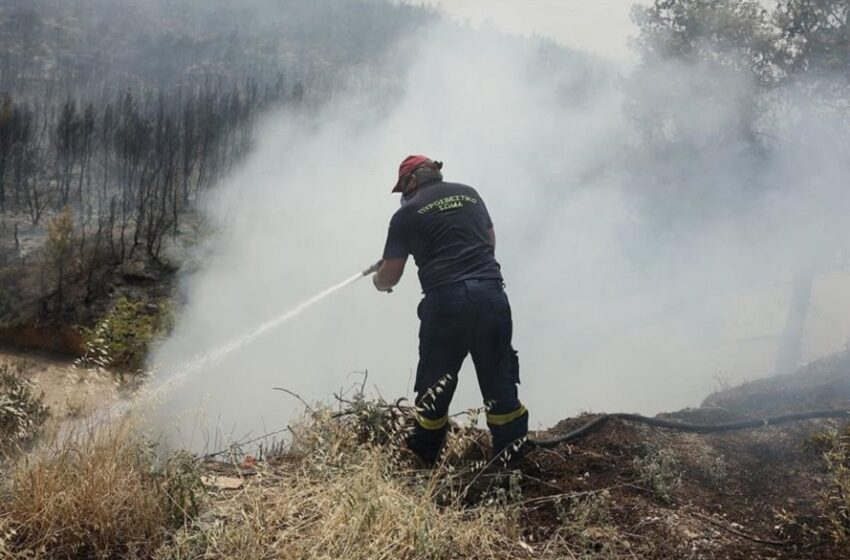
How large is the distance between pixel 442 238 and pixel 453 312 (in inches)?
16.9

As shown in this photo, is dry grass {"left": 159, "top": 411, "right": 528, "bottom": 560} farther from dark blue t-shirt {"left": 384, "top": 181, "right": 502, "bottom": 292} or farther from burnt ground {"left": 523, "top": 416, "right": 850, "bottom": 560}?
dark blue t-shirt {"left": 384, "top": 181, "right": 502, "bottom": 292}

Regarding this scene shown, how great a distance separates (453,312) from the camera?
3.13 meters

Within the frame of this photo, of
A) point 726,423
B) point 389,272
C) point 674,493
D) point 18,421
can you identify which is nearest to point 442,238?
point 389,272

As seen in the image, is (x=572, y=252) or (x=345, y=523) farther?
(x=572, y=252)

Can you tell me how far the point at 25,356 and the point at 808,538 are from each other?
52.9 feet

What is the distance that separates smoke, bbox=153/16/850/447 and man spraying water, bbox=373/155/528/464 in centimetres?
543

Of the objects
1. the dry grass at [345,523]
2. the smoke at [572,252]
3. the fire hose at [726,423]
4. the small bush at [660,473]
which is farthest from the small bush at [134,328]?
the small bush at [660,473]

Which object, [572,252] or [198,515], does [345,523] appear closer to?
[198,515]

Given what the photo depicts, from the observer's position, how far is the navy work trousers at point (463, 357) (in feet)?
10.3

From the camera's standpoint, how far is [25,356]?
1438 cm

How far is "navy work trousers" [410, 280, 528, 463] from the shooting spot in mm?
3139

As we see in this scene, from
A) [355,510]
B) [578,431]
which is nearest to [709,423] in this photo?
[578,431]

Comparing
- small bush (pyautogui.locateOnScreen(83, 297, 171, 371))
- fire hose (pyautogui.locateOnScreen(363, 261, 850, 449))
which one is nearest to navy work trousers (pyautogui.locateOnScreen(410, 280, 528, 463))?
fire hose (pyautogui.locateOnScreen(363, 261, 850, 449))

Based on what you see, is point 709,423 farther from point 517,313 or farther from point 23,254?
point 23,254
